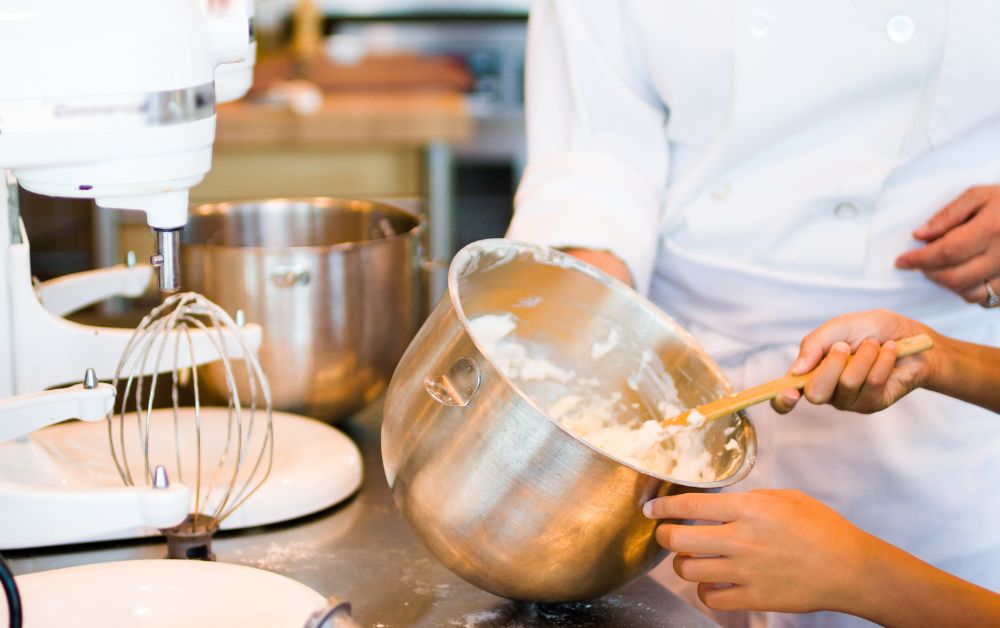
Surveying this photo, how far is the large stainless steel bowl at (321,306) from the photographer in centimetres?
108

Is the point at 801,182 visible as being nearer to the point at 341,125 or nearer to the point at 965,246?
the point at 965,246

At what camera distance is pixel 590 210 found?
1.14m

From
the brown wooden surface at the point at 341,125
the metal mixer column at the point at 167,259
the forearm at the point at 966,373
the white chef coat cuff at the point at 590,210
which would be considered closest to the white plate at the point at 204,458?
the metal mixer column at the point at 167,259

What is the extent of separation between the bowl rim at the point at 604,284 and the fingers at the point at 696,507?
0.01 m

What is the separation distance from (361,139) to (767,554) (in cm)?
205

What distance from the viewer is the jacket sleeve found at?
1.14 meters

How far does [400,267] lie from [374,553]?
0.33 meters

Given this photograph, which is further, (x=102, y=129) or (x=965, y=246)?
(x=965, y=246)

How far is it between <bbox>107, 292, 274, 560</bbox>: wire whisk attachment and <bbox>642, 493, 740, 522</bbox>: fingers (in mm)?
316

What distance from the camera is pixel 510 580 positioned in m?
0.77

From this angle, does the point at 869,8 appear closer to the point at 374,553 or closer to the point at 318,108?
the point at 374,553

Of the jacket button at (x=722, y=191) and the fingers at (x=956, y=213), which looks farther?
the jacket button at (x=722, y=191)

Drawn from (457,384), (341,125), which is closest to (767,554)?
(457,384)

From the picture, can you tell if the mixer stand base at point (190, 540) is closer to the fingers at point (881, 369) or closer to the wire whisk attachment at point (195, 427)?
the wire whisk attachment at point (195, 427)
